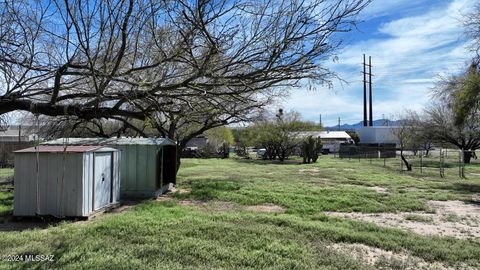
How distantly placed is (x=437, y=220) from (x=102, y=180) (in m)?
7.64

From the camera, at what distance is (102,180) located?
964 centimetres

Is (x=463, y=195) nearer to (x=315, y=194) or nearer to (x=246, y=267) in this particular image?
(x=315, y=194)

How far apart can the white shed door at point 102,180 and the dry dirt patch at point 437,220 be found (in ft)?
17.6

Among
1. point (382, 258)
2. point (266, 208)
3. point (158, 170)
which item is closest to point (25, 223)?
point (158, 170)

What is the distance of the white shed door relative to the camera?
9.28m

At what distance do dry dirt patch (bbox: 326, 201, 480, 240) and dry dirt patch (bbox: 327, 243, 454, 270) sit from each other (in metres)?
1.91

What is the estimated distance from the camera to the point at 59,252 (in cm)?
586

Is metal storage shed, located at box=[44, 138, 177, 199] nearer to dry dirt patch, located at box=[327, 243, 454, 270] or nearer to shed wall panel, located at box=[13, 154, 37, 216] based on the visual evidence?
shed wall panel, located at box=[13, 154, 37, 216]

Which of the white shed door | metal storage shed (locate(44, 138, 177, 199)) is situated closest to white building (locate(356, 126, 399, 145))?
metal storage shed (locate(44, 138, 177, 199))

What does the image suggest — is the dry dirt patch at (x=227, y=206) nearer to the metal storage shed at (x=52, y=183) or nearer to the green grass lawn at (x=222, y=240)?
the green grass lawn at (x=222, y=240)

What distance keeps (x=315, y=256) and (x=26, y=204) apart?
628cm

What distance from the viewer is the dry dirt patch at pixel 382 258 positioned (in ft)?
18.0

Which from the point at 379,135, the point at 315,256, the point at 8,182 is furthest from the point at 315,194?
the point at 379,135

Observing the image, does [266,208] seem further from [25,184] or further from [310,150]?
[310,150]
